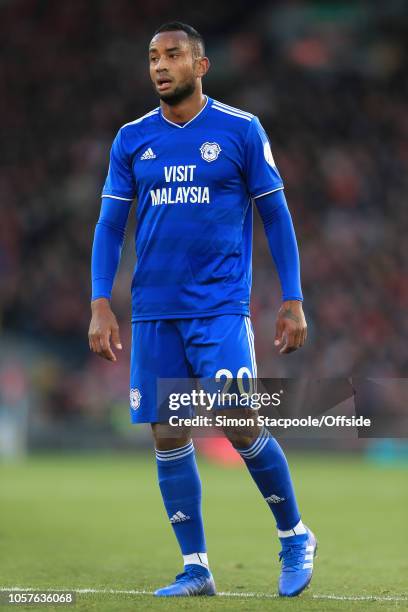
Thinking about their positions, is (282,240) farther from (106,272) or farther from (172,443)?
(172,443)

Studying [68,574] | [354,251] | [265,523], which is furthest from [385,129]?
[68,574]

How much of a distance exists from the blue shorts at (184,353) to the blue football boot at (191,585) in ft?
2.08

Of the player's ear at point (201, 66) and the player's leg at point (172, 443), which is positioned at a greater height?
the player's ear at point (201, 66)

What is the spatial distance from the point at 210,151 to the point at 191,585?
1745 millimetres

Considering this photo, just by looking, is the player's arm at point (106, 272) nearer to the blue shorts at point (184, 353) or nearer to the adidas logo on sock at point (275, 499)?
the blue shorts at point (184, 353)

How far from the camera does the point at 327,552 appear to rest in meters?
6.94

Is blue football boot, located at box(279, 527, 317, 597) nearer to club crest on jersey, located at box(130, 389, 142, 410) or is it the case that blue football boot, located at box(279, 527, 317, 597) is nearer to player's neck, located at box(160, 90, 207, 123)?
club crest on jersey, located at box(130, 389, 142, 410)

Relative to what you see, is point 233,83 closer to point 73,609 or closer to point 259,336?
point 259,336

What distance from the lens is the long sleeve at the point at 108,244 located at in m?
4.96

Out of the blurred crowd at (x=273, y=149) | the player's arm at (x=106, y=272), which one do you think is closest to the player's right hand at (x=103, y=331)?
the player's arm at (x=106, y=272)

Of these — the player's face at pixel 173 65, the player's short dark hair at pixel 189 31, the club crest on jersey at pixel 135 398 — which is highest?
the player's short dark hair at pixel 189 31

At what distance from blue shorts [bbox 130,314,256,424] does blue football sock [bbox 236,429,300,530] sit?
0.97 feet

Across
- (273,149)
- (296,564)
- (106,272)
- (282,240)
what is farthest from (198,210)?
(273,149)

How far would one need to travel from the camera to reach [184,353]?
15.9 ft
